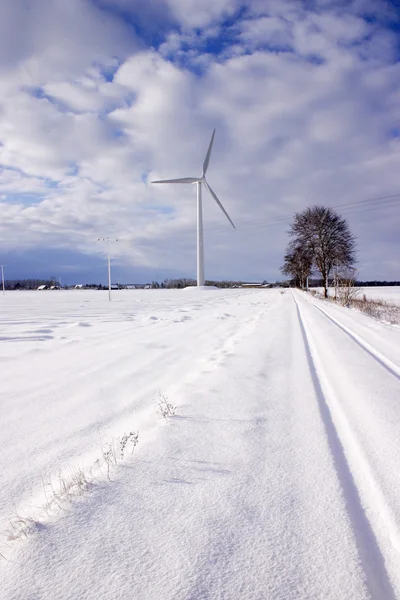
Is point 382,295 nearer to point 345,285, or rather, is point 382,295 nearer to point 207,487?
point 345,285

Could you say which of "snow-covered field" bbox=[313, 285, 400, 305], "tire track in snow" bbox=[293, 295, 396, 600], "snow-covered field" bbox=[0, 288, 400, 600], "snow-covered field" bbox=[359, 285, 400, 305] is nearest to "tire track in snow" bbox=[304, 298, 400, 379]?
"snow-covered field" bbox=[0, 288, 400, 600]

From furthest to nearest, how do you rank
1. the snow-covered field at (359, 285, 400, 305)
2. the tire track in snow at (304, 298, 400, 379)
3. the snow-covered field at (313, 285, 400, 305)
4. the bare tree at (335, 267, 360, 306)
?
1. the snow-covered field at (359, 285, 400, 305)
2. the snow-covered field at (313, 285, 400, 305)
3. the bare tree at (335, 267, 360, 306)
4. the tire track in snow at (304, 298, 400, 379)

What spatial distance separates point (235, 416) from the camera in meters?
3.46

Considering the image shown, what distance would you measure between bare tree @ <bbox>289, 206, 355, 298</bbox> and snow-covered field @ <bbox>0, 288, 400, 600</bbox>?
3273 centimetres

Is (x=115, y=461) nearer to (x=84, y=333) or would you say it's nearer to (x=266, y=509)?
(x=266, y=509)

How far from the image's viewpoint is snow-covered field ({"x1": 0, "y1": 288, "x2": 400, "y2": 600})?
4.98ft

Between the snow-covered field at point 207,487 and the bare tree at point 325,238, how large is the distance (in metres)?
32.7

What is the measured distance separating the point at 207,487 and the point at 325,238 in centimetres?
3692

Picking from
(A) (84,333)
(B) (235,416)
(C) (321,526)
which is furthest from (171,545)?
(A) (84,333)

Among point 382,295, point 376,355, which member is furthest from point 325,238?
point 376,355

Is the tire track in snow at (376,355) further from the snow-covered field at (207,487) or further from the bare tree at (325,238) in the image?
the bare tree at (325,238)

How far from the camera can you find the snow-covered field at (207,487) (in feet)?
4.98

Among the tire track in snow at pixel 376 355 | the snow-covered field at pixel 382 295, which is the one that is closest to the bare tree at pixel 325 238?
the snow-covered field at pixel 382 295

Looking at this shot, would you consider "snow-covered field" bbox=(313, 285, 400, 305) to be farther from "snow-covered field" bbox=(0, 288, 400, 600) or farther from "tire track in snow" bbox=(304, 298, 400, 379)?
"snow-covered field" bbox=(0, 288, 400, 600)
